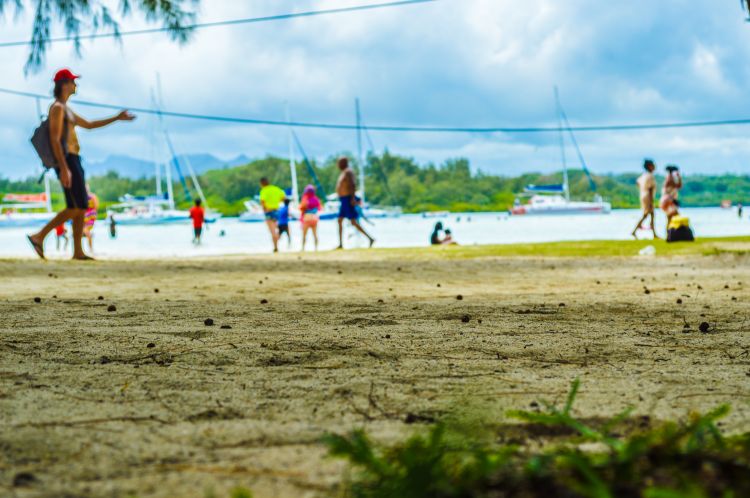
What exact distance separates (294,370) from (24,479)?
4.70 feet

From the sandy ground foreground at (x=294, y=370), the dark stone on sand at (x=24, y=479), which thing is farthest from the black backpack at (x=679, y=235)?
the dark stone on sand at (x=24, y=479)

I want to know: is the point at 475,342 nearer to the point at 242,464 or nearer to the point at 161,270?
the point at 242,464

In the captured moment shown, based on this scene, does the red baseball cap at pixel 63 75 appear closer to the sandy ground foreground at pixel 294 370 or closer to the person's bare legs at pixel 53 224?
the person's bare legs at pixel 53 224

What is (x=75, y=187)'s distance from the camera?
985cm

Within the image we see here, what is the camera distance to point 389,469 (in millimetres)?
1441

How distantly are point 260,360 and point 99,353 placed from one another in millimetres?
765

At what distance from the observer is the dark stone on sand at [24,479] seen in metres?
1.67

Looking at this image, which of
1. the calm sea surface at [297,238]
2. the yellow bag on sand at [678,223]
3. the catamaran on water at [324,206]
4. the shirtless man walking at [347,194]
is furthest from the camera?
the catamaran on water at [324,206]

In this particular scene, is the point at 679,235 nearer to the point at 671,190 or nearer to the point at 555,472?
the point at 671,190

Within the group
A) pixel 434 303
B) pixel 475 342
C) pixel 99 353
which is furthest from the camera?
pixel 434 303

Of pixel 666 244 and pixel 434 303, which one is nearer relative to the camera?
→ pixel 434 303

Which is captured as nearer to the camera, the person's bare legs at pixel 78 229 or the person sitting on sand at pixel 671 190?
the person's bare legs at pixel 78 229

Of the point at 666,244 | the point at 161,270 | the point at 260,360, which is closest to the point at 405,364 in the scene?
the point at 260,360

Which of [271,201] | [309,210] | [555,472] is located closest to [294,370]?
[555,472]
